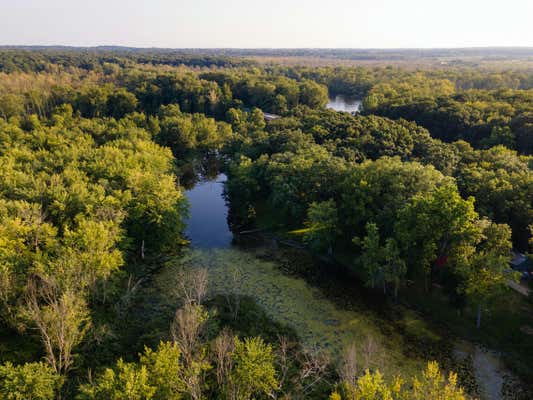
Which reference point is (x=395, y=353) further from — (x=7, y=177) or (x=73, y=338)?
(x=7, y=177)

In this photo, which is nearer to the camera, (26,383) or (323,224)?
(26,383)

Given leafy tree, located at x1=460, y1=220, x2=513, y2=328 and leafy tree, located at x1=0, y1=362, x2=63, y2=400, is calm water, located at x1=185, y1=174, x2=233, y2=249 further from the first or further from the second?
leafy tree, located at x1=460, y1=220, x2=513, y2=328

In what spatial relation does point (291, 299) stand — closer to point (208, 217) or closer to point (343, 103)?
point (208, 217)

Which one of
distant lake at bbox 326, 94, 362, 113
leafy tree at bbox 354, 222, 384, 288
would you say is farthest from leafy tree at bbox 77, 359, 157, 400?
distant lake at bbox 326, 94, 362, 113

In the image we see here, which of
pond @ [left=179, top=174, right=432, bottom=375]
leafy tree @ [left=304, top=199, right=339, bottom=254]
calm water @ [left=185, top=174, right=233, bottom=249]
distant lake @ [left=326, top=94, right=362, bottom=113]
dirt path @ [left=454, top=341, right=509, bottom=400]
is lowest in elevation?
calm water @ [left=185, top=174, right=233, bottom=249]

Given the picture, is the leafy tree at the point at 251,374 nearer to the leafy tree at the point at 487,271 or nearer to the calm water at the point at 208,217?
the leafy tree at the point at 487,271

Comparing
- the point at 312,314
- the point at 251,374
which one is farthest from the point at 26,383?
the point at 312,314

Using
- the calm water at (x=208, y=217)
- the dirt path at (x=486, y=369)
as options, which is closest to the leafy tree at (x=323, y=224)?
the calm water at (x=208, y=217)

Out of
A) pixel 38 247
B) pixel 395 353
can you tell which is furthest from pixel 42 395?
pixel 395 353
